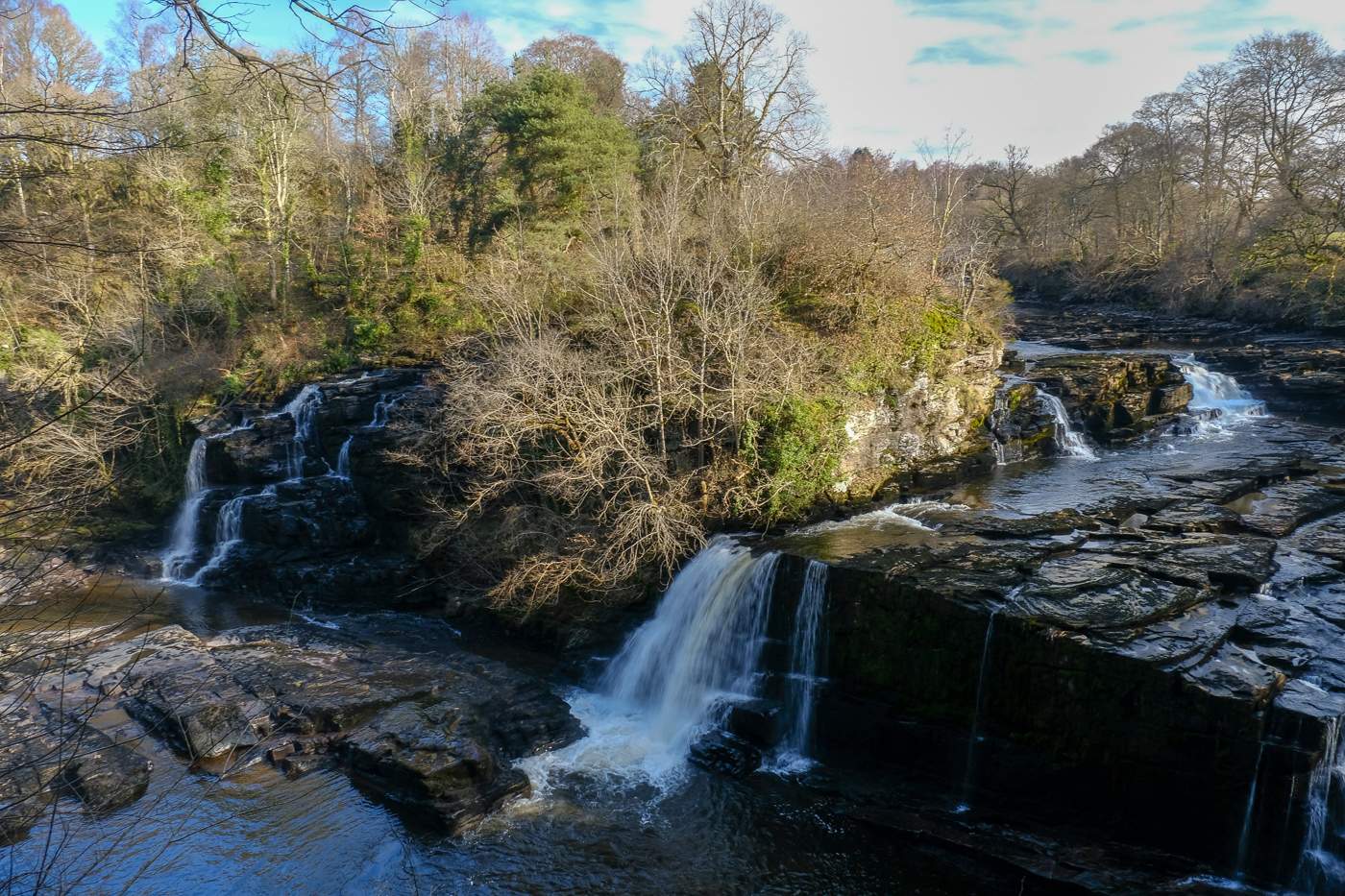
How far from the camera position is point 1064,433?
17.5 metres

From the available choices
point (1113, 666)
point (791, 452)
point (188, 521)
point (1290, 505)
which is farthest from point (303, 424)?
point (1290, 505)

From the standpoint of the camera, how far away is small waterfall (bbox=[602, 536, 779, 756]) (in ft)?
37.0

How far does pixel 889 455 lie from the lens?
15.2 meters

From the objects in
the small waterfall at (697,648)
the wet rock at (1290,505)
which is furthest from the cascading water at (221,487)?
the wet rock at (1290,505)

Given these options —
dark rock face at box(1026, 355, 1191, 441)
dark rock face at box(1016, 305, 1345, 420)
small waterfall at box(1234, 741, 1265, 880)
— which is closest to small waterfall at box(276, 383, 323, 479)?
dark rock face at box(1026, 355, 1191, 441)

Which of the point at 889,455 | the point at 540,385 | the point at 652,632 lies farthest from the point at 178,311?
the point at 889,455

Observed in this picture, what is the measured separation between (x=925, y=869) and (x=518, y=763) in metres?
5.32

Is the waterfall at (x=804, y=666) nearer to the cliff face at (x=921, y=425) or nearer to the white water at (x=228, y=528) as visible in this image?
the cliff face at (x=921, y=425)

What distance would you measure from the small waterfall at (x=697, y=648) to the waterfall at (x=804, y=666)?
588mm

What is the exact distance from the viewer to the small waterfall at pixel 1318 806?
7117 mm

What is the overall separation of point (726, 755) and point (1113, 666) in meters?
4.85

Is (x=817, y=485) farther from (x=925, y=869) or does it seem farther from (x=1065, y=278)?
(x=1065, y=278)

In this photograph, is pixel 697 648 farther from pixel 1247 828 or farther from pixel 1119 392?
pixel 1119 392

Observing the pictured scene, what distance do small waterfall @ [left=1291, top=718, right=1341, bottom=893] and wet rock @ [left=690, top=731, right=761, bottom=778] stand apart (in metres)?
5.66
